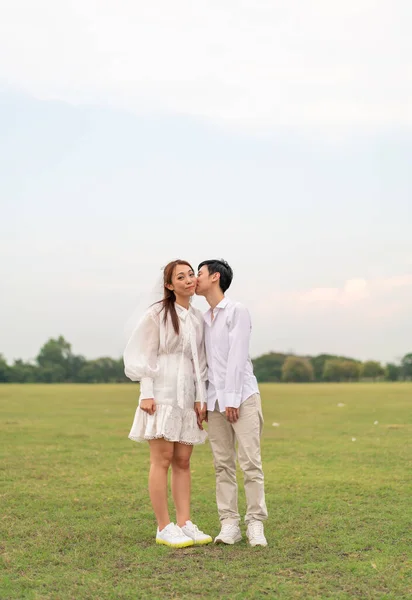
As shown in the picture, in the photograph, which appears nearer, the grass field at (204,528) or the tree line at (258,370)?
the grass field at (204,528)

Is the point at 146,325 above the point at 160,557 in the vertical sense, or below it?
above

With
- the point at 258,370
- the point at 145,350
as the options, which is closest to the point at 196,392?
the point at 145,350

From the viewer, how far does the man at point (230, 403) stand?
569 centimetres

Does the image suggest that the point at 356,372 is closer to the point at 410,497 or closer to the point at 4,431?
the point at 4,431

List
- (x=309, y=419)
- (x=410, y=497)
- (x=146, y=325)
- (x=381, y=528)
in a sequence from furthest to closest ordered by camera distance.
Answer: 1. (x=309, y=419)
2. (x=410, y=497)
3. (x=381, y=528)
4. (x=146, y=325)

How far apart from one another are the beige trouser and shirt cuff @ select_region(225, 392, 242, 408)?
0.13 metres

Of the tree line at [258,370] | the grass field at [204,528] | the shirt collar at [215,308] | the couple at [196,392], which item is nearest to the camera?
the grass field at [204,528]

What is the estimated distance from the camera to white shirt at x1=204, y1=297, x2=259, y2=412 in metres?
5.67

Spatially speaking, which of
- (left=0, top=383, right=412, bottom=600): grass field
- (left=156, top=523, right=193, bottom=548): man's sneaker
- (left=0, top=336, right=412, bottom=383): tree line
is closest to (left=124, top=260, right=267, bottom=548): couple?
(left=156, top=523, right=193, bottom=548): man's sneaker

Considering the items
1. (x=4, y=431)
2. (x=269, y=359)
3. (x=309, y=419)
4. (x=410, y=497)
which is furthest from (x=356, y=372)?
(x=410, y=497)

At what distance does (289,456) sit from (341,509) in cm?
444

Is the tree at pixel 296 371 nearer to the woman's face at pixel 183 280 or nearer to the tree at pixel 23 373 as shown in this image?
the tree at pixel 23 373

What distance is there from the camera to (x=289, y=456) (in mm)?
11625

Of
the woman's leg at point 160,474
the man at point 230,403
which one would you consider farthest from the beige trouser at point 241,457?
the woman's leg at point 160,474
